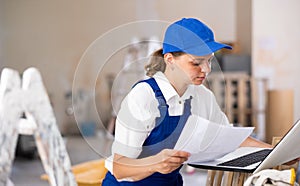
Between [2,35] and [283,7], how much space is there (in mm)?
4023

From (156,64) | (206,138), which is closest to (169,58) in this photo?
(156,64)

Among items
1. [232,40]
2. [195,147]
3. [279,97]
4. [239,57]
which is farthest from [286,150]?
[232,40]

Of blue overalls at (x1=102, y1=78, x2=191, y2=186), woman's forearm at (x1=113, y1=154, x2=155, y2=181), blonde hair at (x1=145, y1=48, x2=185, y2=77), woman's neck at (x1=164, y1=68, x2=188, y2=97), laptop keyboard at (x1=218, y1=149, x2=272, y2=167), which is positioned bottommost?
laptop keyboard at (x1=218, y1=149, x2=272, y2=167)

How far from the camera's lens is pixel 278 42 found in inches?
198

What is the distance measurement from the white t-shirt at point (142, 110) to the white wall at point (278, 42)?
4052 mm

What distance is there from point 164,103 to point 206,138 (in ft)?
0.38

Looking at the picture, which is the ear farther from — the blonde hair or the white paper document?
the white paper document

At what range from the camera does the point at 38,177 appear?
400 centimetres

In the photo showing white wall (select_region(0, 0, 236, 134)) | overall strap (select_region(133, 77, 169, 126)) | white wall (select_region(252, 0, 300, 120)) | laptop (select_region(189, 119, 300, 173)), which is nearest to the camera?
laptop (select_region(189, 119, 300, 173))

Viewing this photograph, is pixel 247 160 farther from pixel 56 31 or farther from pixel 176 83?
pixel 56 31

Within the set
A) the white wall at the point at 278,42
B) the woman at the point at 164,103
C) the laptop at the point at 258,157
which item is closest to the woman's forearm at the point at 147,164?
the woman at the point at 164,103

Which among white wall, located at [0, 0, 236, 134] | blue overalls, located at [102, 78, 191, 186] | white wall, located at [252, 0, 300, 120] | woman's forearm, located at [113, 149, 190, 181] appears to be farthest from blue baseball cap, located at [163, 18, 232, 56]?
white wall, located at [0, 0, 236, 134]

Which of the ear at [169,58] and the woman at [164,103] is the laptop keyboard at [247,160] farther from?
the ear at [169,58]

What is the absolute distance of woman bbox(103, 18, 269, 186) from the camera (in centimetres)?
96
